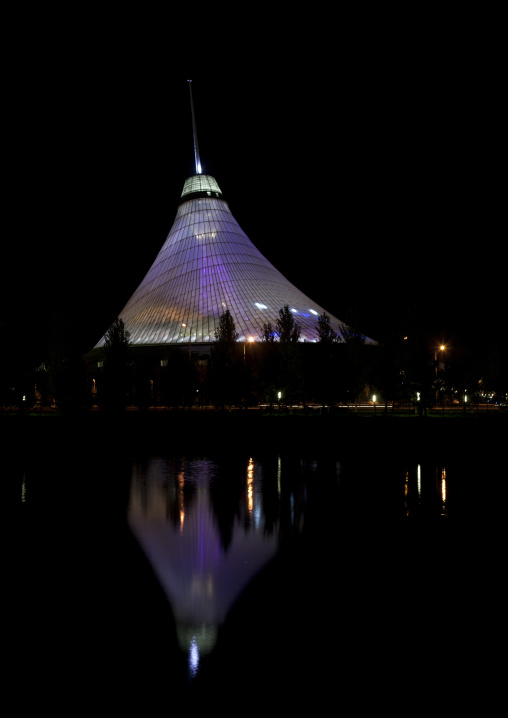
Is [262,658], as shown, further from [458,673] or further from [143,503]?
[143,503]

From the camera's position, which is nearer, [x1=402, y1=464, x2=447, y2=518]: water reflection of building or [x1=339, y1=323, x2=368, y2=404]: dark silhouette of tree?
[x1=402, y1=464, x2=447, y2=518]: water reflection of building

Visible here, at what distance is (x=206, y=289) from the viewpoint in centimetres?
5103

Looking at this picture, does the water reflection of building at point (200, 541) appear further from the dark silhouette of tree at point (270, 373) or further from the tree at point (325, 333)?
the dark silhouette of tree at point (270, 373)

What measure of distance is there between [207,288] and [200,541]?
45.8m

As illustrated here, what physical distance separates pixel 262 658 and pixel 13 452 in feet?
47.8

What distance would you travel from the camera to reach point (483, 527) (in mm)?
6973

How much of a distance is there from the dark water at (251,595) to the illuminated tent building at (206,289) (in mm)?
36021

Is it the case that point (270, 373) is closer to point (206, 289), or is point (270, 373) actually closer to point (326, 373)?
point (326, 373)

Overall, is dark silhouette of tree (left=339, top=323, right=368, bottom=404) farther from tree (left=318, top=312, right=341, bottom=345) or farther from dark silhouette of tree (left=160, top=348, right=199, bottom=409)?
dark silhouette of tree (left=160, top=348, right=199, bottom=409)

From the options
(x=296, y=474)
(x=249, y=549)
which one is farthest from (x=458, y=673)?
(x=296, y=474)

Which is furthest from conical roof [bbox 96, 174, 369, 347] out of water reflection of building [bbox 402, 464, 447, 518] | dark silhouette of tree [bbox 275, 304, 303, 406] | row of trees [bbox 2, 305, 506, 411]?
water reflection of building [bbox 402, 464, 447, 518]

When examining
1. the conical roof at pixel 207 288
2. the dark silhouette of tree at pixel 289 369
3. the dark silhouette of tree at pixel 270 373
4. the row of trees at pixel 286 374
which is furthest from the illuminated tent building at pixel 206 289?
the dark silhouette of tree at pixel 289 369

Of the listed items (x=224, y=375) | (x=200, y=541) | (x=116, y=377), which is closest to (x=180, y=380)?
(x=224, y=375)

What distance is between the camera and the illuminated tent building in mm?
47594
